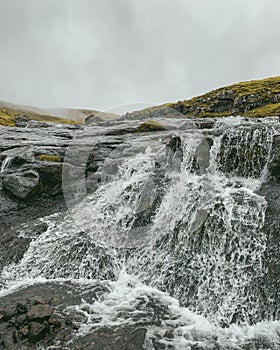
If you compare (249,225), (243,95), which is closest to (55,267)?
(249,225)

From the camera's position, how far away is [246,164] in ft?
73.9

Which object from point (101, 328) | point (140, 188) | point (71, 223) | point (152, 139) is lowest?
point (101, 328)

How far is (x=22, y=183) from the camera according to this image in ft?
79.8

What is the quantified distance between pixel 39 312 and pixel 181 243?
7821 millimetres

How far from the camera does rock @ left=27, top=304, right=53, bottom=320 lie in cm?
1181

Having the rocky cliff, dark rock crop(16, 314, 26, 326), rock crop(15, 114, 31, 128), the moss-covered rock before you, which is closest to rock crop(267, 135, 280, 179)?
the rocky cliff

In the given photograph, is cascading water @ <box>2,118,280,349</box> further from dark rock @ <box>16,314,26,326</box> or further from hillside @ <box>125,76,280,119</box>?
hillside @ <box>125,76,280,119</box>

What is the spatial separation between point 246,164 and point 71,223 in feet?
43.0

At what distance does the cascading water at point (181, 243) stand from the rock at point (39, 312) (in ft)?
5.37

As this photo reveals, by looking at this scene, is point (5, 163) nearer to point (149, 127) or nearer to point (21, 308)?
point (149, 127)

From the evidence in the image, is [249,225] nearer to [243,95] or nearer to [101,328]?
[101,328]

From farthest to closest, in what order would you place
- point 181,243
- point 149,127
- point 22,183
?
point 149,127
point 22,183
point 181,243

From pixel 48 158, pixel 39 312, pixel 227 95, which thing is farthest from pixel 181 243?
pixel 227 95

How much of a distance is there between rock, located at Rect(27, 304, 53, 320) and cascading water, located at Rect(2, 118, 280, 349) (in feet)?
5.37
